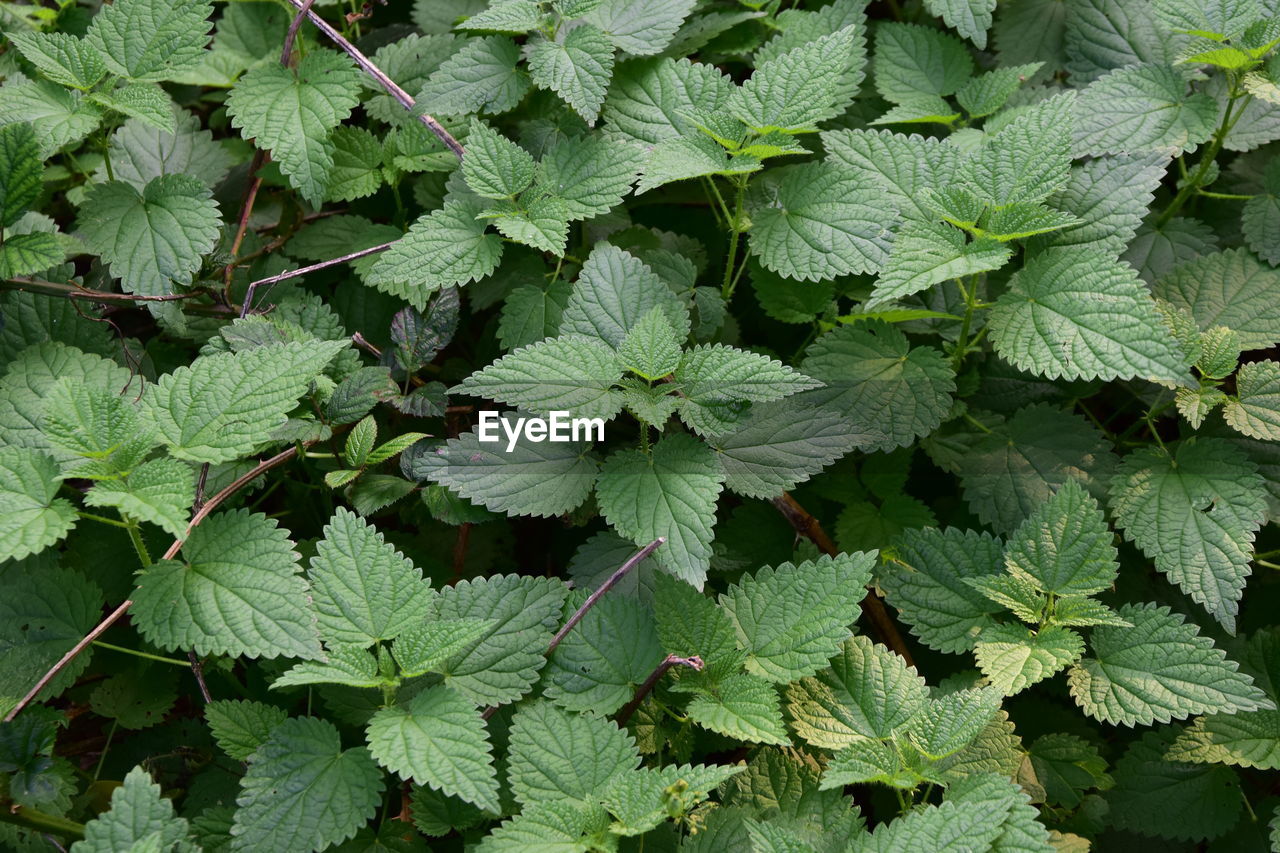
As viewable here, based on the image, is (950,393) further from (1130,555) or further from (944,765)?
(944,765)

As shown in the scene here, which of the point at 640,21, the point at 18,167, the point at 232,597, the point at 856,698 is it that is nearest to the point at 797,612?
the point at 856,698

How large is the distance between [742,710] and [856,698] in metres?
0.27

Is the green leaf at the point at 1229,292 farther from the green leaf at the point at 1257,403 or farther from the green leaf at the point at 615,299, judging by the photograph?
the green leaf at the point at 615,299

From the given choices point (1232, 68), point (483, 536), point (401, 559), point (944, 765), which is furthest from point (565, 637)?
point (1232, 68)

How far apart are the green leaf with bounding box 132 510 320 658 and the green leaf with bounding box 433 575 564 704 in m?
0.29

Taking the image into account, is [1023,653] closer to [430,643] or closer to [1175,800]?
[1175,800]

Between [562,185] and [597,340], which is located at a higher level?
[562,185]

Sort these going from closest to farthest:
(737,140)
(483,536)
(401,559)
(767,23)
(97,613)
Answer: (401,559) → (97,613) → (737,140) → (483,536) → (767,23)

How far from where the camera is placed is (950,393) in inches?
95.9

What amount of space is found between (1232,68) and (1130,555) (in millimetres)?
1131

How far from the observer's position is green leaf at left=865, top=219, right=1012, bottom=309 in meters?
2.03

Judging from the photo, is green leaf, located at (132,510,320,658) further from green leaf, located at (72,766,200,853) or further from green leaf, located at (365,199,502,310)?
green leaf, located at (365,199,502,310)

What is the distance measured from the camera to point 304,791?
1817 mm

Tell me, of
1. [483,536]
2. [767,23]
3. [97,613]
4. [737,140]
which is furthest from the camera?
[767,23]
